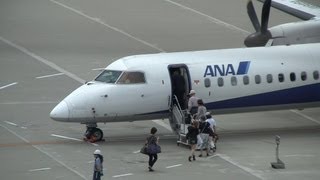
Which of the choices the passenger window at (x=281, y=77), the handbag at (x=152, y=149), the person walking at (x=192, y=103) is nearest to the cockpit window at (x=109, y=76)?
the person walking at (x=192, y=103)

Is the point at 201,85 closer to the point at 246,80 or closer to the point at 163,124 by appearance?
the point at 246,80

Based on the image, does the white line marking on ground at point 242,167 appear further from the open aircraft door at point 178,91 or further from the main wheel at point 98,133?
the main wheel at point 98,133

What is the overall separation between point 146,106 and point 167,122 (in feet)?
13.7

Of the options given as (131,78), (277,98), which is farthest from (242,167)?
(277,98)

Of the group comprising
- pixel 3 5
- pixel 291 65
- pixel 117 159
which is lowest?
pixel 117 159

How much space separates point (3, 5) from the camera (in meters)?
59.3

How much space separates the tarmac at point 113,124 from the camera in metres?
27.5

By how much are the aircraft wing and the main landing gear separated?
13631mm

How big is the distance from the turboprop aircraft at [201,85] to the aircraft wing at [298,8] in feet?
25.3

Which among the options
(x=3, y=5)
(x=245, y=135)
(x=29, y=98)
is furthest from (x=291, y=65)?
(x=3, y=5)

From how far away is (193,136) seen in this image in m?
28.5

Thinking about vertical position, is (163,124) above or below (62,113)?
below

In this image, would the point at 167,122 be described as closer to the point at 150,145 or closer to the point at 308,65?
the point at 308,65

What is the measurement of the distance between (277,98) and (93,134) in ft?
21.3
